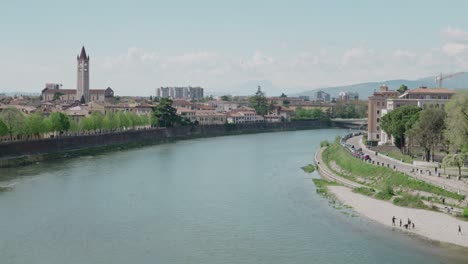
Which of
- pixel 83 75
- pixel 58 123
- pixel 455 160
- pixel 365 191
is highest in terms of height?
pixel 83 75

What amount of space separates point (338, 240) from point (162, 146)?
5866 centimetres

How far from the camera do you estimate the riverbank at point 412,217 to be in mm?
29511

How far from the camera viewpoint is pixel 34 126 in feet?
216

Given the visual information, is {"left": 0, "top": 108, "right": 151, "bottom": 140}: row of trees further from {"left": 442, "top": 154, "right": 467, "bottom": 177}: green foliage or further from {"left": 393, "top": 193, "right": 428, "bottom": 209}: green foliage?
{"left": 442, "top": 154, "right": 467, "bottom": 177}: green foliage

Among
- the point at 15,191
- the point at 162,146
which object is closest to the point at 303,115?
the point at 162,146

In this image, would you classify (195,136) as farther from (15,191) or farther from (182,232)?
(182,232)

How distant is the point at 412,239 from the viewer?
29.7 meters

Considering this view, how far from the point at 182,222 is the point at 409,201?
13.7 metres

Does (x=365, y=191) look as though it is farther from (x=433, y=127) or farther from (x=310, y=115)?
(x=310, y=115)

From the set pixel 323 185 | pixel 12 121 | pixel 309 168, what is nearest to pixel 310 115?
pixel 309 168

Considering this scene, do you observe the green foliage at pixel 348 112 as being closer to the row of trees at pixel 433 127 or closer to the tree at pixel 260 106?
the tree at pixel 260 106

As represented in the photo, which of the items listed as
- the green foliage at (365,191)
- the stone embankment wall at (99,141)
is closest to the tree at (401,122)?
the green foliage at (365,191)

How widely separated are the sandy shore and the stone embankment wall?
32.4 m

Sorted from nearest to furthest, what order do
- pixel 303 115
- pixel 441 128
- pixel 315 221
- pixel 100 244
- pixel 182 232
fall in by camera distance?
pixel 100 244 → pixel 182 232 → pixel 315 221 → pixel 441 128 → pixel 303 115
